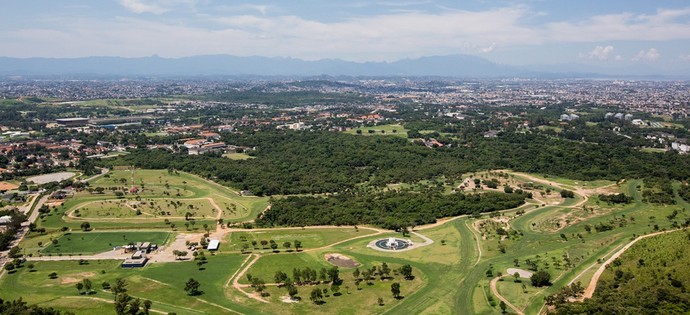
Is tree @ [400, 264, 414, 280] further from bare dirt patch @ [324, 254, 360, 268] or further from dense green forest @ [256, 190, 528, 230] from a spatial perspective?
dense green forest @ [256, 190, 528, 230]

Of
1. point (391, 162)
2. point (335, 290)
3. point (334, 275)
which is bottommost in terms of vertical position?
point (335, 290)

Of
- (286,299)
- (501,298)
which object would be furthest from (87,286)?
(501,298)

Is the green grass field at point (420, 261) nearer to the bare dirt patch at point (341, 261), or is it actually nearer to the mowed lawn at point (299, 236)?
the mowed lawn at point (299, 236)

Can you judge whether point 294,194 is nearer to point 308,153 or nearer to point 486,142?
point 308,153

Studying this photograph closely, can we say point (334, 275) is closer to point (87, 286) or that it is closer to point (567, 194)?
point (87, 286)

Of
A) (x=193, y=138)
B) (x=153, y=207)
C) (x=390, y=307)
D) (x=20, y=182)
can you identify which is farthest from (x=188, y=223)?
(x=193, y=138)
